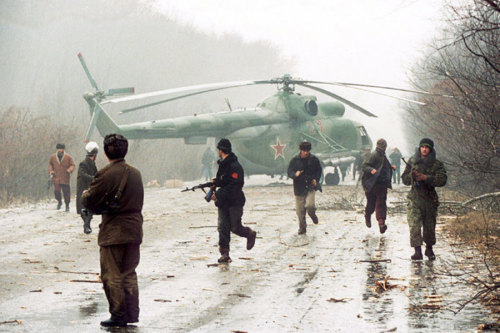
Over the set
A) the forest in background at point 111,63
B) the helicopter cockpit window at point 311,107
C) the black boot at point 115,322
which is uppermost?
the forest in background at point 111,63

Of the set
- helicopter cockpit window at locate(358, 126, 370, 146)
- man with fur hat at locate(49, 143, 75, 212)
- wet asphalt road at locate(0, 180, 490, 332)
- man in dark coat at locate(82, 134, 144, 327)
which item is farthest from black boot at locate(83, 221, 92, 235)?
helicopter cockpit window at locate(358, 126, 370, 146)

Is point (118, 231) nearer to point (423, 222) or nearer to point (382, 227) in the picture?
point (423, 222)

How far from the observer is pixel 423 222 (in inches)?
451

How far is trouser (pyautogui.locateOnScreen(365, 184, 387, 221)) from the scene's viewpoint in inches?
581

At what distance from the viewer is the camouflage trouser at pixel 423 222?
1133 cm

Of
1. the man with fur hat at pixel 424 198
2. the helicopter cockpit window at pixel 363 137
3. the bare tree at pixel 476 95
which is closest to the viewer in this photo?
the bare tree at pixel 476 95

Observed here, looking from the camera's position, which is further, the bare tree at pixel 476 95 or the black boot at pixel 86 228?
the black boot at pixel 86 228

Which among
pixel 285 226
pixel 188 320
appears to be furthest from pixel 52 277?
pixel 285 226

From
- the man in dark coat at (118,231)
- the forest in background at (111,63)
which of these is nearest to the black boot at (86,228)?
the man in dark coat at (118,231)

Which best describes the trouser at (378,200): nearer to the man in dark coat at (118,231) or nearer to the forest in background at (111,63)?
the man in dark coat at (118,231)

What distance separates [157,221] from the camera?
59.0 ft

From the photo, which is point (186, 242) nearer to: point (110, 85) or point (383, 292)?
point (383, 292)

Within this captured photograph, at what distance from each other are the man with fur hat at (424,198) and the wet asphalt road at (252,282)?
0.30m

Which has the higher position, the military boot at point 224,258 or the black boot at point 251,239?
the black boot at point 251,239
